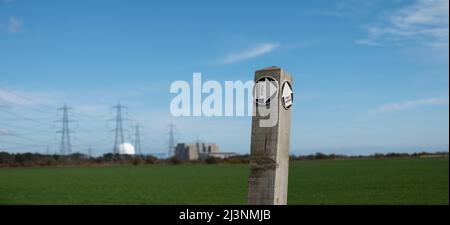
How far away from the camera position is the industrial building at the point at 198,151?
136625 mm

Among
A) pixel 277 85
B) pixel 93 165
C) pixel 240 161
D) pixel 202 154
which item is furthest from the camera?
pixel 202 154

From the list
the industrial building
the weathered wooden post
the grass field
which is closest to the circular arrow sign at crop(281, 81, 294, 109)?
the weathered wooden post

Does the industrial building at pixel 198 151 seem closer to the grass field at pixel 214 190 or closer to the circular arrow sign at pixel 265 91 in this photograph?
the grass field at pixel 214 190

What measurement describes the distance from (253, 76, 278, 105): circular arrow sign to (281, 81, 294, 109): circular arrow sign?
0.04 metres

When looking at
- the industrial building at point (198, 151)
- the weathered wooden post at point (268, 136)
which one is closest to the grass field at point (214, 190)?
the weathered wooden post at point (268, 136)

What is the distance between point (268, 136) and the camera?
2570mm

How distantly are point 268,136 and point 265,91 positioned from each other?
0.23 m

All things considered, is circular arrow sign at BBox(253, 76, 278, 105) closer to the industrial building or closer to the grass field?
the grass field

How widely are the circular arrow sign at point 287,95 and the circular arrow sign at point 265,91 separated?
0.04 meters

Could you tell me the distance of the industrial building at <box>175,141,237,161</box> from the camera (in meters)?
137

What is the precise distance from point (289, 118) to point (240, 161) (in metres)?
99.1
